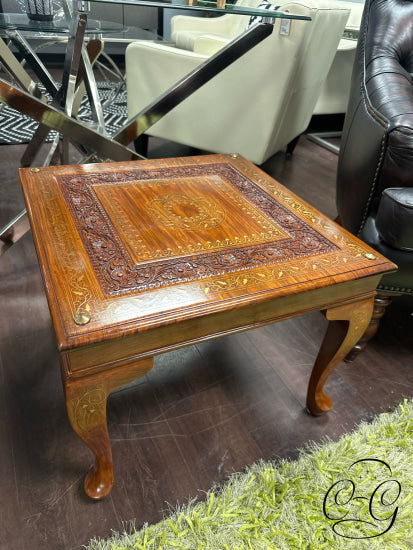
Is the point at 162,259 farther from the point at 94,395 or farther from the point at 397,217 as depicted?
the point at 397,217

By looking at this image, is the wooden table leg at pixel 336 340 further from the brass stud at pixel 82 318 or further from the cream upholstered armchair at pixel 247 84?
the cream upholstered armchair at pixel 247 84

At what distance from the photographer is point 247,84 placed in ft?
5.93

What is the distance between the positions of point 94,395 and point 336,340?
54 cm

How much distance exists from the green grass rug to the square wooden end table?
0.43 feet

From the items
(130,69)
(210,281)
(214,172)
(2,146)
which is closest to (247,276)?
(210,281)

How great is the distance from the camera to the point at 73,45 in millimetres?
1274

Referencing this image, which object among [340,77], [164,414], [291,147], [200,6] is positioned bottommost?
[164,414]

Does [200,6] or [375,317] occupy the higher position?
[200,6]

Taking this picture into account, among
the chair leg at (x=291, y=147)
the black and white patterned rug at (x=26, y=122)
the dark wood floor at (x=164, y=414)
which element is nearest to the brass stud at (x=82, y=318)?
the dark wood floor at (x=164, y=414)

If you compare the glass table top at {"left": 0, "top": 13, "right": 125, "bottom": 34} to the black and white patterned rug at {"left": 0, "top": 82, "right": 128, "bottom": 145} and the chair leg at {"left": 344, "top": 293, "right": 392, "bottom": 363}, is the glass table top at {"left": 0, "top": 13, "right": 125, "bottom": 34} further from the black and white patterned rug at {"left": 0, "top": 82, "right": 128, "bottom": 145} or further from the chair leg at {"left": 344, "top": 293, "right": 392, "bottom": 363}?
the chair leg at {"left": 344, "top": 293, "right": 392, "bottom": 363}

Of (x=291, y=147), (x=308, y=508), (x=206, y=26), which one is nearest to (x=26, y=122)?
(x=206, y=26)

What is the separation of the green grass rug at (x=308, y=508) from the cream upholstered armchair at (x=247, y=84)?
149 centimetres

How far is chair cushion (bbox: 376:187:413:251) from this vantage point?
3.03 feet

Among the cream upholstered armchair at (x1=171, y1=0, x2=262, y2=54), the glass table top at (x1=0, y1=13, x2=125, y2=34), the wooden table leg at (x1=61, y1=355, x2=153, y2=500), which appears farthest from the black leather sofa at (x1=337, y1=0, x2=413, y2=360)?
the cream upholstered armchair at (x1=171, y1=0, x2=262, y2=54)
